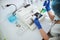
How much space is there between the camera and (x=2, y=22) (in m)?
1.68

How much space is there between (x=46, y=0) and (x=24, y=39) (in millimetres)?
589

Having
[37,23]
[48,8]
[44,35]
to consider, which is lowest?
[44,35]

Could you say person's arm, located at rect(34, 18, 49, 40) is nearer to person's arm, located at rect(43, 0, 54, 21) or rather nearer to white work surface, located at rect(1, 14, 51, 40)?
white work surface, located at rect(1, 14, 51, 40)

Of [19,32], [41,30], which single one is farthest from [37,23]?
[19,32]

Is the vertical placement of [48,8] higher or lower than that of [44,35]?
higher

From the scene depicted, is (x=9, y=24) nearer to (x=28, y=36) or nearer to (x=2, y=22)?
(x=2, y=22)

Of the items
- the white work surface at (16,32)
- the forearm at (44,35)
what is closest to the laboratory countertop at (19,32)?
the white work surface at (16,32)

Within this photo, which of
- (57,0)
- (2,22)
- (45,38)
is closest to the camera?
(57,0)

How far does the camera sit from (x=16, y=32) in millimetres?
1721

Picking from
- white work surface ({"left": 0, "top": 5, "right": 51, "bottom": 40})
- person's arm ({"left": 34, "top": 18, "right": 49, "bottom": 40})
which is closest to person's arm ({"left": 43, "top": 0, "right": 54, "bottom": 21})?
white work surface ({"left": 0, "top": 5, "right": 51, "bottom": 40})

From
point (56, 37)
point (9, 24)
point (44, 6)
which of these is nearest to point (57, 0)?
point (56, 37)

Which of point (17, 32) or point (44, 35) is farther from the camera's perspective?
point (17, 32)

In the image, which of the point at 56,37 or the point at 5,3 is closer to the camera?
the point at 56,37

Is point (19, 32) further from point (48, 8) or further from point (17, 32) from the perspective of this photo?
point (48, 8)
